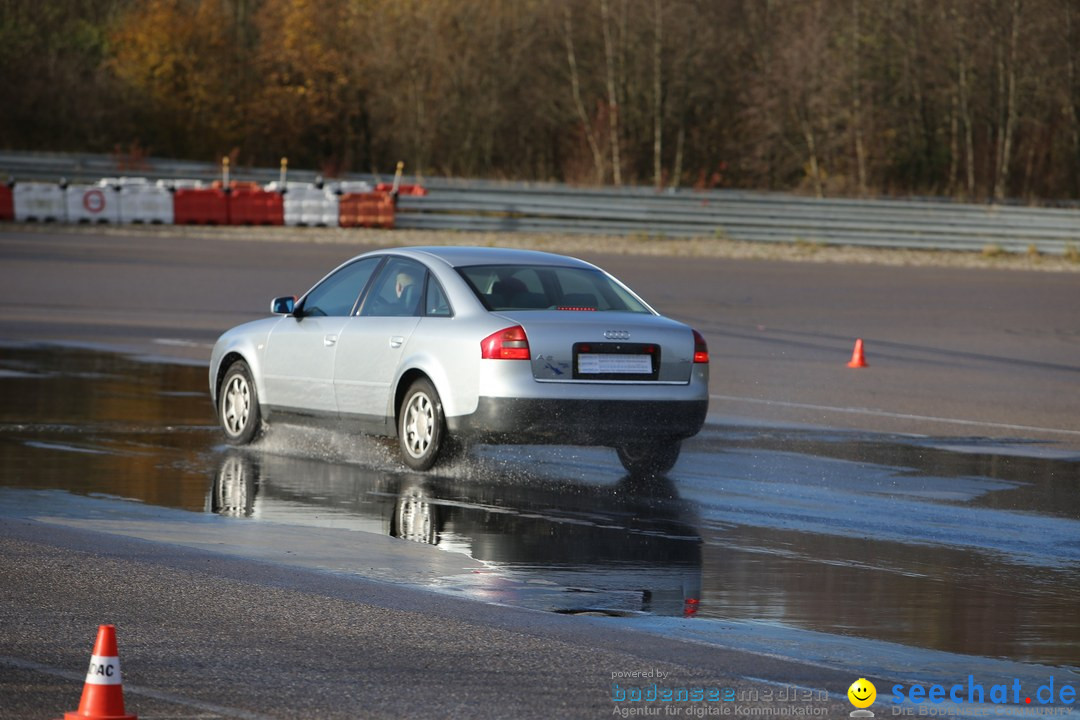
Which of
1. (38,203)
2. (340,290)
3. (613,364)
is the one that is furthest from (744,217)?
(613,364)

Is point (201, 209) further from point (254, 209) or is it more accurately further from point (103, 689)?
point (103, 689)

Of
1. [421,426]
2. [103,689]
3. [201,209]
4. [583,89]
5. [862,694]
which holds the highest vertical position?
[583,89]

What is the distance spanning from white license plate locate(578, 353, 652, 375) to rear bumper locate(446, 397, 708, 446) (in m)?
0.18

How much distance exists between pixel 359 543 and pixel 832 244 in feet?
99.5

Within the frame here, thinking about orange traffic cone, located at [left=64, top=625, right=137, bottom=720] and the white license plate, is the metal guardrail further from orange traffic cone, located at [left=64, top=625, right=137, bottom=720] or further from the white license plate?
orange traffic cone, located at [left=64, top=625, right=137, bottom=720]

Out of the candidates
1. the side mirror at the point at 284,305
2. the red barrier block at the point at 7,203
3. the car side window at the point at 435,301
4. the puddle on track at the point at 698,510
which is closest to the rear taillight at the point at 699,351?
the puddle on track at the point at 698,510

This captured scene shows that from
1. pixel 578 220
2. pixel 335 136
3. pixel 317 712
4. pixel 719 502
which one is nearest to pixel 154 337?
pixel 719 502

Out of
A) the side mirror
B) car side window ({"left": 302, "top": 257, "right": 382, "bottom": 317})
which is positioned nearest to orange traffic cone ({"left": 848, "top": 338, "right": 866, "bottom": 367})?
car side window ({"left": 302, "top": 257, "right": 382, "bottom": 317})

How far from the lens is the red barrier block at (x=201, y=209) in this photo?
1626 inches

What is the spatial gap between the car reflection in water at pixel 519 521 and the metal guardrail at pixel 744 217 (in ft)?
89.3

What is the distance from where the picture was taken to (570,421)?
1061 centimetres

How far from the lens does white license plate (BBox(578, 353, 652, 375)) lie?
10.6 meters

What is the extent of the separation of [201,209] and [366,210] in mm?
4221

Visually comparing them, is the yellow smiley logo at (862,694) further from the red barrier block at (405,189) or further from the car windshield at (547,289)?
the red barrier block at (405,189)
